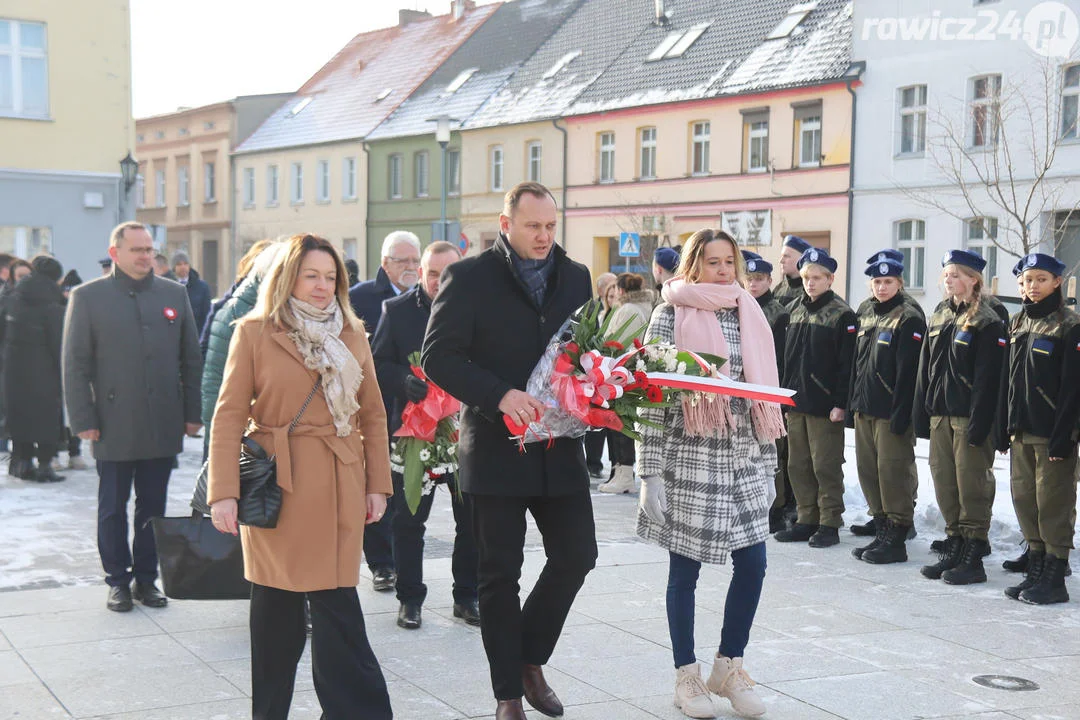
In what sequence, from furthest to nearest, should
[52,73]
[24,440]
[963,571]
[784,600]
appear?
[52,73]
[24,440]
[963,571]
[784,600]

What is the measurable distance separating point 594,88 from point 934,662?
1316 inches

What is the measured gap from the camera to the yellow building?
24.7m

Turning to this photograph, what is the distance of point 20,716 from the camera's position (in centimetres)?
525

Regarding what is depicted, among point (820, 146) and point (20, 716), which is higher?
point (820, 146)

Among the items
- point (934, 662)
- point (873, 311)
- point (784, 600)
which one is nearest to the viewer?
point (934, 662)

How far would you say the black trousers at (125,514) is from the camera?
709cm

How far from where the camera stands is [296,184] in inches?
1944

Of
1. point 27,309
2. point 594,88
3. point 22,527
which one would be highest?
point 594,88

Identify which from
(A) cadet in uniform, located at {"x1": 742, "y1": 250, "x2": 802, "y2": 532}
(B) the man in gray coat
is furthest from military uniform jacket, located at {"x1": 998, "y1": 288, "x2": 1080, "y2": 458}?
(B) the man in gray coat

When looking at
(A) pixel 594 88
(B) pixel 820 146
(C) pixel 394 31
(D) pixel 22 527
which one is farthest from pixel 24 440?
(C) pixel 394 31

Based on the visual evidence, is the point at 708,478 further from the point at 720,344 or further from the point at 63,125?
the point at 63,125

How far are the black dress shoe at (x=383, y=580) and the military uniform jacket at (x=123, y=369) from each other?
1347 mm

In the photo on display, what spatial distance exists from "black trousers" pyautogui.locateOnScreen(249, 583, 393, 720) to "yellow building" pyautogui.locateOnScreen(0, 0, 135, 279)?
72.9ft

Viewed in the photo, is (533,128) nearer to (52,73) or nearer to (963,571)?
(52,73)
